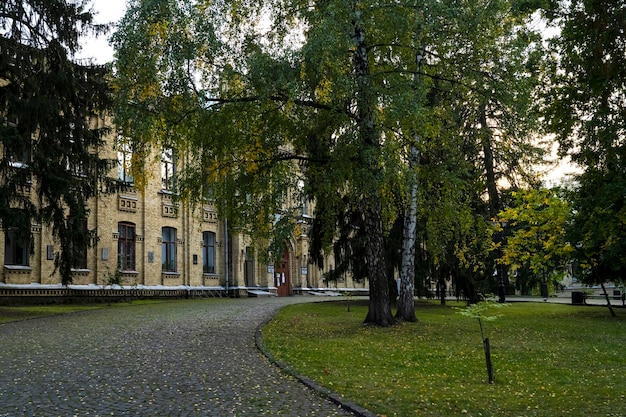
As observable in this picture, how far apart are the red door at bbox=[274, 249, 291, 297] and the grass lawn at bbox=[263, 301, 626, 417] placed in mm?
26179

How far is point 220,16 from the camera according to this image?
16875 millimetres

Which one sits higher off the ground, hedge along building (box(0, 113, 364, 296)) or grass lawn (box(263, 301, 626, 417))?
hedge along building (box(0, 113, 364, 296))

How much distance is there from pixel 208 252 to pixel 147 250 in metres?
5.47

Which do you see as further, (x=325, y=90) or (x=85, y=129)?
(x=85, y=129)

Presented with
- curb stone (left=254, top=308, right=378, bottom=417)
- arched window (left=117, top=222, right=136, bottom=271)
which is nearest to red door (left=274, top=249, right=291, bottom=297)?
arched window (left=117, top=222, right=136, bottom=271)

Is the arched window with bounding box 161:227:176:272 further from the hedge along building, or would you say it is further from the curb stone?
the curb stone

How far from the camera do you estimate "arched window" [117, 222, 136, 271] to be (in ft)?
111

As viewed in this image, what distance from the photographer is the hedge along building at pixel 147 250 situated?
28938 mm

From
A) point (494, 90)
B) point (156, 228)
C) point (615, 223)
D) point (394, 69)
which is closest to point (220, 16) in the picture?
point (394, 69)

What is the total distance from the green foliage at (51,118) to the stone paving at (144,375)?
236 inches

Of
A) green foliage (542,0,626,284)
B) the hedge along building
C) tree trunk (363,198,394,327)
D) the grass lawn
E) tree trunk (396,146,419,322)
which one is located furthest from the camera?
the hedge along building

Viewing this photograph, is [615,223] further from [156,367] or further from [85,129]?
[85,129]

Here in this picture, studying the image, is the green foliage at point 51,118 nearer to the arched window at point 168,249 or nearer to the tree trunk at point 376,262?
the tree trunk at point 376,262

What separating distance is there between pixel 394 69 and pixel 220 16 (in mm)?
4708
